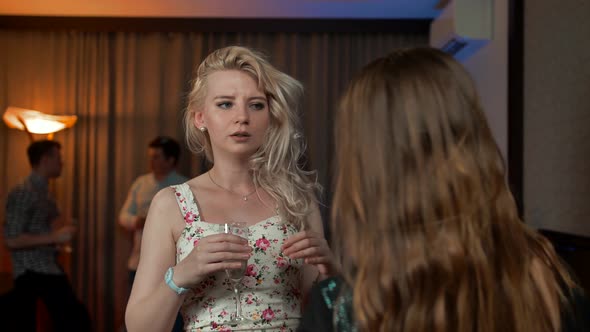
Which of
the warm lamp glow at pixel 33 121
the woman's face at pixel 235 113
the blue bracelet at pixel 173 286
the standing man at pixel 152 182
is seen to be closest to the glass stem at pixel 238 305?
the blue bracelet at pixel 173 286

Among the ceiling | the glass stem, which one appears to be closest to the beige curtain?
the ceiling

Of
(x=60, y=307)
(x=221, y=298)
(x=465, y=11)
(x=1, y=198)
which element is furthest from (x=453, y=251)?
(x=1, y=198)

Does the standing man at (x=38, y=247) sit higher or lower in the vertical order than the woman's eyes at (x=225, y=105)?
lower

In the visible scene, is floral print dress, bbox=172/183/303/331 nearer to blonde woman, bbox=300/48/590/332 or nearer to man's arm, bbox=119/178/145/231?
blonde woman, bbox=300/48/590/332

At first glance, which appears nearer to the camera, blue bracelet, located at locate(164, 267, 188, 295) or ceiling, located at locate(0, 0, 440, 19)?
blue bracelet, located at locate(164, 267, 188, 295)

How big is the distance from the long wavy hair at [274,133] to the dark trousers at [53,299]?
2.55m

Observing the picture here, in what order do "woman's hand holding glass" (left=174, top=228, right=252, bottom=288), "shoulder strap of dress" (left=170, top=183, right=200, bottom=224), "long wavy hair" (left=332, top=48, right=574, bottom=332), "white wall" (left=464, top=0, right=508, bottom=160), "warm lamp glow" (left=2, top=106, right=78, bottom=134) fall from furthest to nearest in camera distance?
"warm lamp glow" (left=2, top=106, right=78, bottom=134) < "white wall" (left=464, top=0, right=508, bottom=160) < "shoulder strap of dress" (left=170, top=183, right=200, bottom=224) < "woman's hand holding glass" (left=174, top=228, right=252, bottom=288) < "long wavy hair" (left=332, top=48, right=574, bottom=332)

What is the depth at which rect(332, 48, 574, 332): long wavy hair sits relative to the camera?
0.91 m

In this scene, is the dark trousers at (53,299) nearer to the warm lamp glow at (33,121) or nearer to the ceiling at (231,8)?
the warm lamp glow at (33,121)

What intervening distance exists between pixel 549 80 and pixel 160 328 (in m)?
2.07

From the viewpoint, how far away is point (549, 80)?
275cm

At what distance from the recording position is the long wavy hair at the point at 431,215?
0.91m

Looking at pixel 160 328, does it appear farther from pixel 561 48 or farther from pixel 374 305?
pixel 561 48

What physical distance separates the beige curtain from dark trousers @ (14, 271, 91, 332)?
161 cm
